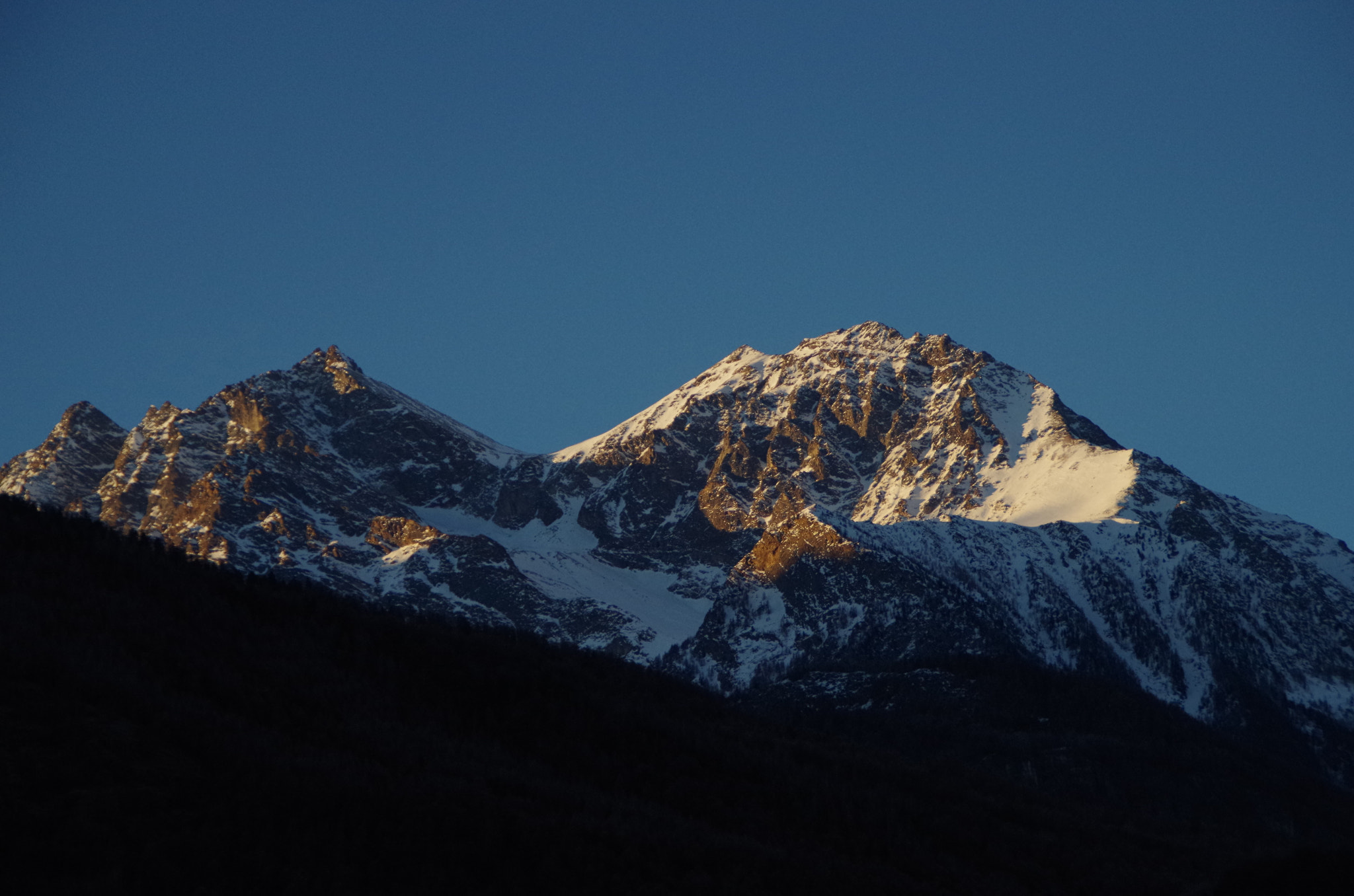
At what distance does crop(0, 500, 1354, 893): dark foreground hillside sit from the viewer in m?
42.8

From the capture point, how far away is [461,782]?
54188 mm

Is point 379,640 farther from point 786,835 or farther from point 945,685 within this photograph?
point 945,685

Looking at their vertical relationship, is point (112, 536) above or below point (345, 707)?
above

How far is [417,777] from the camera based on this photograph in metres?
53.6

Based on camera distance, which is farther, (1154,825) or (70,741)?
(1154,825)

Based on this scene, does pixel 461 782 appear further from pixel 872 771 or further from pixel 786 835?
pixel 872 771

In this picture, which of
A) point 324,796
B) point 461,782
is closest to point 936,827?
point 461,782

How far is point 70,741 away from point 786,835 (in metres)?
28.4

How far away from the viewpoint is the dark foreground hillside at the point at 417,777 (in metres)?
42.8

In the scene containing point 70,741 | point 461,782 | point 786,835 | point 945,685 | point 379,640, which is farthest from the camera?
point 945,685

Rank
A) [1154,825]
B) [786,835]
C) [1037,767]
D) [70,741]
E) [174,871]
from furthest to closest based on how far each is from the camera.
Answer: [1037,767] < [1154,825] < [786,835] < [70,741] < [174,871]

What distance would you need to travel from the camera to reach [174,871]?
3891 centimetres

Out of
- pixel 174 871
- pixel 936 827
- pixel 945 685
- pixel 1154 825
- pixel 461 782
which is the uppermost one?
pixel 945 685

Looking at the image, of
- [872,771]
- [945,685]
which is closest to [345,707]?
[872,771]
